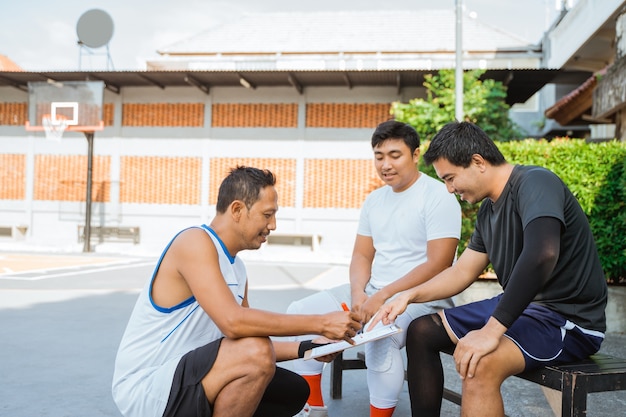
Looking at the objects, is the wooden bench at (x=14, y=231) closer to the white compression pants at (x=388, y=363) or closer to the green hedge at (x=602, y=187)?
the green hedge at (x=602, y=187)

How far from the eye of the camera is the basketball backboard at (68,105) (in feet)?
67.6

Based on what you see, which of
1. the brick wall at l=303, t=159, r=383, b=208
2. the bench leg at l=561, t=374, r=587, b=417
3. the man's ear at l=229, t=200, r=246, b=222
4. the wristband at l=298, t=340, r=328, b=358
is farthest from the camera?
the brick wall at l=303, t=159, r=383, b=208

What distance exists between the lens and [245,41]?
30.9 meters

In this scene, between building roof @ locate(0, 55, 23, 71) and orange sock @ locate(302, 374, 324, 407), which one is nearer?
orange sock @ locate(302, 374, 324, 407)

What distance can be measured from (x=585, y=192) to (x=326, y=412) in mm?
4817

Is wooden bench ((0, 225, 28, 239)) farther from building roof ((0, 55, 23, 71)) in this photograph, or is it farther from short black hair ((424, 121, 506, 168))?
short black hair ((424, 121, 506, 168))

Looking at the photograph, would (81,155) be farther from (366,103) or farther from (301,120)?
(366,103)

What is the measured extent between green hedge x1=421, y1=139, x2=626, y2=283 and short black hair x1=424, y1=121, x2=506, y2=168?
451 cm

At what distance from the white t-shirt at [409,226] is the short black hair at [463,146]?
939 mm

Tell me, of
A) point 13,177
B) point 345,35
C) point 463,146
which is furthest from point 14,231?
point 463,146

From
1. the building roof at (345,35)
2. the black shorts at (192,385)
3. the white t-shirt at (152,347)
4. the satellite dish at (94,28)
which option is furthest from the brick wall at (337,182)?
the black shorts at (192,385)

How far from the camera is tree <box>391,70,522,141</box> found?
57.9 feet

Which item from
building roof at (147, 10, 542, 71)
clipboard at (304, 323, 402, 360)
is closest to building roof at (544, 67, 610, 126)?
building roof at (147, 10, 542, 71)

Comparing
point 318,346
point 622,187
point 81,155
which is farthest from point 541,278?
point 81,155
